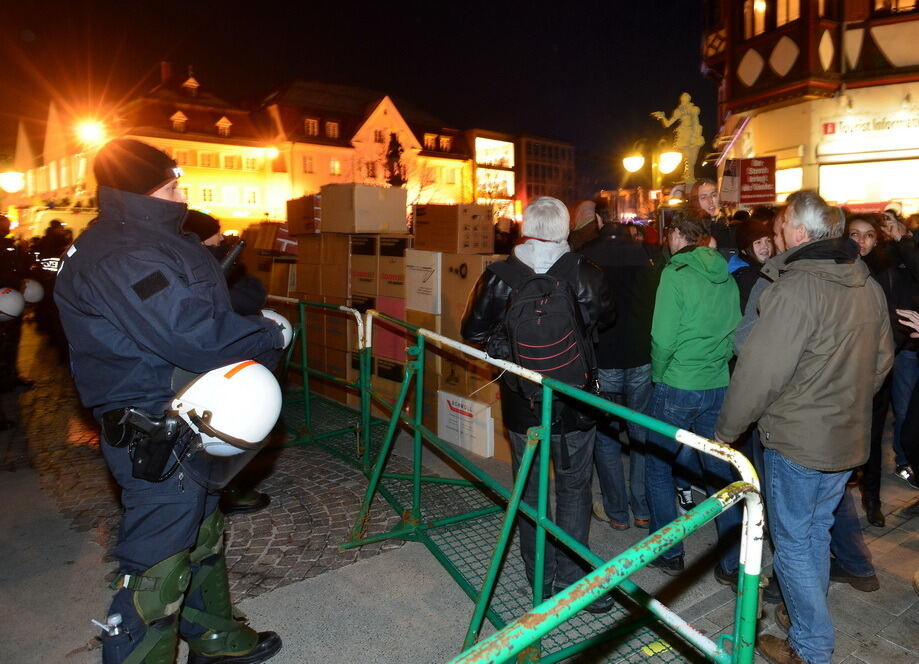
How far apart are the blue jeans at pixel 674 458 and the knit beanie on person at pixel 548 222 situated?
128cm

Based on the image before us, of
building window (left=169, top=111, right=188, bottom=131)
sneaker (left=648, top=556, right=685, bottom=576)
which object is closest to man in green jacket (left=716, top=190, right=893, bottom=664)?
sneaker (left=648, top=556, right=685, bottom=576)

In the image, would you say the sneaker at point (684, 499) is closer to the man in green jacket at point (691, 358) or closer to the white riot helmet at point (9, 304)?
the man in green jacket at point (691, 358)

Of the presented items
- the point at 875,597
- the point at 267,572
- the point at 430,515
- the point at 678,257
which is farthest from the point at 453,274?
the point at 875,597

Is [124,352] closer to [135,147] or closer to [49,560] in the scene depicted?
[135,147]

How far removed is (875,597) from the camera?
3533mm

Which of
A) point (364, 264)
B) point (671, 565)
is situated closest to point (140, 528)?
point (671, 565)

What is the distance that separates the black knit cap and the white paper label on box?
12.9 ft

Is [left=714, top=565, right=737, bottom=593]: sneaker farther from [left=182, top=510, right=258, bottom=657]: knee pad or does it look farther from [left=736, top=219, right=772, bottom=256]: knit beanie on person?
[left=182, top=510, right=258, bottom=657]: knee pad

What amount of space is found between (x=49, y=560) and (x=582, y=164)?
79759mm

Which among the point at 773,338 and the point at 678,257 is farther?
the point at 678,257

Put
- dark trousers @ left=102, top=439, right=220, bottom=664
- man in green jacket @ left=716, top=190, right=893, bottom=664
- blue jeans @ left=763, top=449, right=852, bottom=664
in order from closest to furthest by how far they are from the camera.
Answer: dark trousers @ left=102, top=439, right=220, bottom=664
man in green jacket @ left=716, top=190, right=893, bottom=664
blue jeans @ left=763, top=449, right=852, bottom=664

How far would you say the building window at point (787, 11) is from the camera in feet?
45.6

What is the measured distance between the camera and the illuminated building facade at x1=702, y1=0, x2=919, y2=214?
41.7 feet

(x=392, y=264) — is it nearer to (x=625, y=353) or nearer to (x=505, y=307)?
(x=625, y=353)
